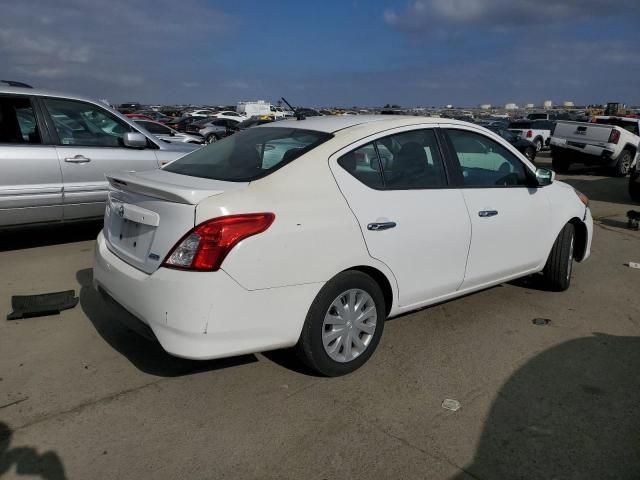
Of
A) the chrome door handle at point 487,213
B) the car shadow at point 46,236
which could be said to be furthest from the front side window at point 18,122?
the chrome door handle at point 487,213

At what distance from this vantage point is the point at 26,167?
5.52 m

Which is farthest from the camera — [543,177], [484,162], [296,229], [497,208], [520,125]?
[520,125]

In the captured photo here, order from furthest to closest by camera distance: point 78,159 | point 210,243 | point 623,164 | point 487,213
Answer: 1. point 623,164
2. point 78,159
3. point 487,213
4. point 210,243

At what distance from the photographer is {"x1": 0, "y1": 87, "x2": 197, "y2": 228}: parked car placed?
5531 mm

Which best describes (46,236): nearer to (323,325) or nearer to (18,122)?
(18,122)

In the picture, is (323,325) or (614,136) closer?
(323,325)

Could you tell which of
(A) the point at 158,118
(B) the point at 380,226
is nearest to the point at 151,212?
(B) the point at 380,226

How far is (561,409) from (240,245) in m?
2.04

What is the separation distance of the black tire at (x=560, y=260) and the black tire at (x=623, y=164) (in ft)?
39.4

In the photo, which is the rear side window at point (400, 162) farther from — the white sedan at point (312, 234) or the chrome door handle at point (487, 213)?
the chrome door handle at point (487, 213)

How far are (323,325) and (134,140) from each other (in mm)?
4035

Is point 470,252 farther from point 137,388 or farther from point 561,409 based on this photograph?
point 137,388

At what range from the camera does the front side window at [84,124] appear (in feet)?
19.3

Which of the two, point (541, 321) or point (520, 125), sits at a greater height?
point (520, 125)
